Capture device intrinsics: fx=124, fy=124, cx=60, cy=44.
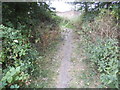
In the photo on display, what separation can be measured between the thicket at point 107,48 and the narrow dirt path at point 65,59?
2.44ft

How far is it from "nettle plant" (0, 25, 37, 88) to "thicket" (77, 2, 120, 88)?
5.42 feet

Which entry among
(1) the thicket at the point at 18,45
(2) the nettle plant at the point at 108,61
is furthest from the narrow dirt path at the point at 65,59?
(2) the nettle plant at the point at 108,61

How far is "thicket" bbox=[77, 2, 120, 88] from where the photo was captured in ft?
8.18

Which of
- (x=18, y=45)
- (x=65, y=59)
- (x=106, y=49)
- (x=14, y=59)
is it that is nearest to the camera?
(x=14, y=59)

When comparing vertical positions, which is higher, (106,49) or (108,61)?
(106,49)

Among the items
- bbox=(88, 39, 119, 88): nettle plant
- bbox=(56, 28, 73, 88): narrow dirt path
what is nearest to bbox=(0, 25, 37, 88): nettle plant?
bbox=(56, 28, 73, 88): narrow dirt path

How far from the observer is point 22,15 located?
4.61 metres

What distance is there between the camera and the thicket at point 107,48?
8.18 feet

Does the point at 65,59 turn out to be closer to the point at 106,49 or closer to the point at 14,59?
the point at 106,49

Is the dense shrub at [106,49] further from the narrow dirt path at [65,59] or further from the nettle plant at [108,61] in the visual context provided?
the narrow dirt path at [65,59]

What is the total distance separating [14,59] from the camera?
2.79 m

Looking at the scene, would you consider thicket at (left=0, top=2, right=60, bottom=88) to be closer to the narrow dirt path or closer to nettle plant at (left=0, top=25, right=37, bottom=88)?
nettle plant at (left=0, top=25, right=37, bottom=88)

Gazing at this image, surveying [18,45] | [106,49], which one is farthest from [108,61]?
[18,45]

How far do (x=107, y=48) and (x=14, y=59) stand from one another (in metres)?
2.25
